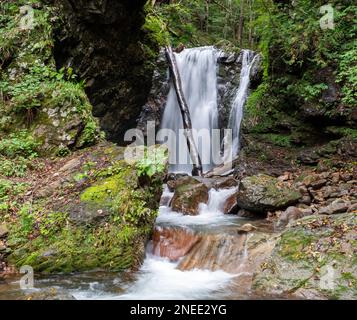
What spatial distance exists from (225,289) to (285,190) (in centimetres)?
386

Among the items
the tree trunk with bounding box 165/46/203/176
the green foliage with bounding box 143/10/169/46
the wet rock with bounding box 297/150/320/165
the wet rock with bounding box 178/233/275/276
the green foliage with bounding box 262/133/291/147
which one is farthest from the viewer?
the green foliage with bounding box 143/10/169/46

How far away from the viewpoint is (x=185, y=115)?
13.4 meters

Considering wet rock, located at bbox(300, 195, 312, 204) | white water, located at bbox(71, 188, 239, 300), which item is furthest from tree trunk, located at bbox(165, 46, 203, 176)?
white water, located at bbox(71, 188, 239, 300)

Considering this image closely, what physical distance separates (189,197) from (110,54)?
18.5 ft

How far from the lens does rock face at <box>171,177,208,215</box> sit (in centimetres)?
892

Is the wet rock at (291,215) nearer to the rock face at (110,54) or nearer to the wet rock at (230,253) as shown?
the wet rock at (230,253)

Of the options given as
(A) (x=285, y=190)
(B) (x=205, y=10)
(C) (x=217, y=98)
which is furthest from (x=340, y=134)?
(B) (x=205, y=10)

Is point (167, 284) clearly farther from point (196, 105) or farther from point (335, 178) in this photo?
point (196, 105)

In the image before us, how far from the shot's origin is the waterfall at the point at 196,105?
14.0 m

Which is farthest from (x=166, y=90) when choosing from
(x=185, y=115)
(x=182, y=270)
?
(x=182, y=270)

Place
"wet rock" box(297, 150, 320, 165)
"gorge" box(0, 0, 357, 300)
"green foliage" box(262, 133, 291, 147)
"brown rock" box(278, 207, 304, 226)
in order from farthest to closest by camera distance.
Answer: "green foliage" box(262, 133, 291, 147)
"wet rock" box(297, 150, 320, 165)
"brown rock" box(278, 207, 304, 226)
"gorge" box(0, 0, 357, 300)

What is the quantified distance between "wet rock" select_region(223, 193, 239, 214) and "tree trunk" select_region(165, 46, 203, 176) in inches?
101

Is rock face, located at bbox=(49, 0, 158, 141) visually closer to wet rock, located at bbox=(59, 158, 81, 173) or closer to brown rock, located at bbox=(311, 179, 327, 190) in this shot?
wet rock, located at bbox=(59, 158, 81, 173)

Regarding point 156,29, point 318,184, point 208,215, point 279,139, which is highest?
point 156,29
